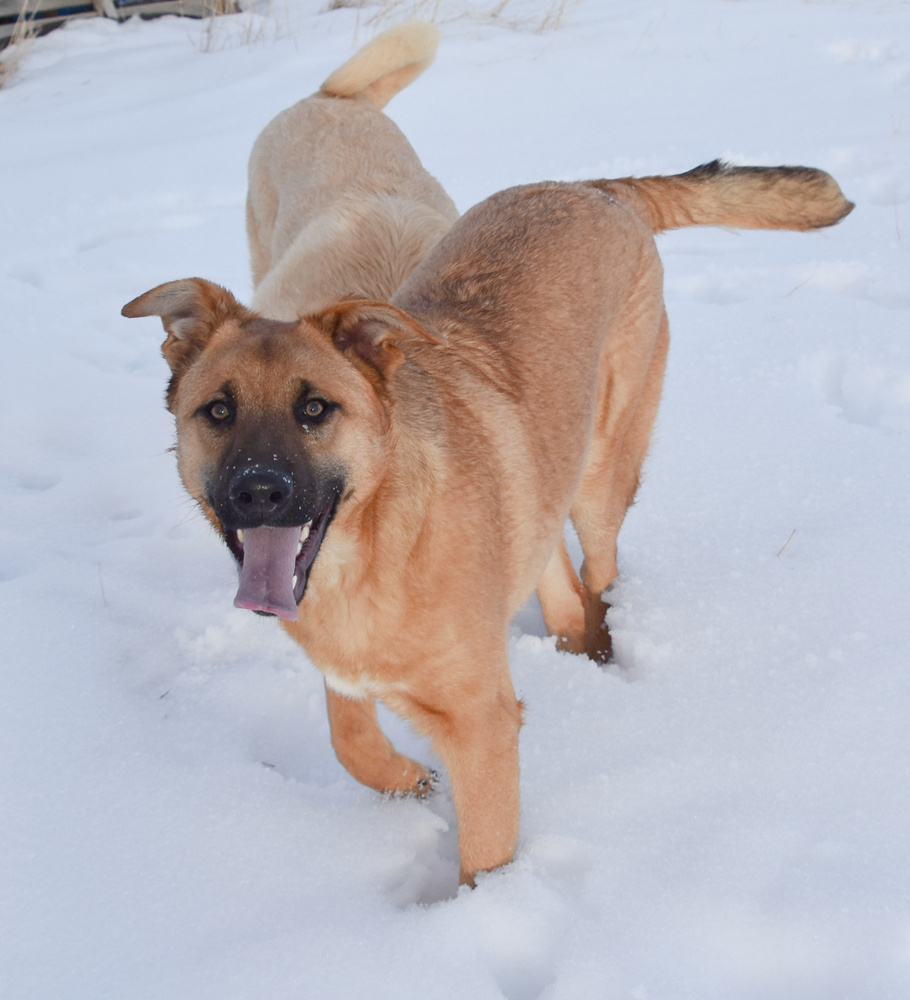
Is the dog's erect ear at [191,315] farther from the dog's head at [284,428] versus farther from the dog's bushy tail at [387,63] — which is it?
the dog's bushy tail at [387,63]

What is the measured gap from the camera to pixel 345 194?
4.18 m

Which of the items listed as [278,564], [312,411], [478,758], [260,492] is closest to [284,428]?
[312,411]

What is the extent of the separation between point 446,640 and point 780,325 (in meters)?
3.13

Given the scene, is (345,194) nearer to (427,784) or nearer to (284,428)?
(284,428)

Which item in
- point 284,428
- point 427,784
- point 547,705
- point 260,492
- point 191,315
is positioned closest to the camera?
point 260,492

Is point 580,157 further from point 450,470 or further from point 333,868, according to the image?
point 333,868

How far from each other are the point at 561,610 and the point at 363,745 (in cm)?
105

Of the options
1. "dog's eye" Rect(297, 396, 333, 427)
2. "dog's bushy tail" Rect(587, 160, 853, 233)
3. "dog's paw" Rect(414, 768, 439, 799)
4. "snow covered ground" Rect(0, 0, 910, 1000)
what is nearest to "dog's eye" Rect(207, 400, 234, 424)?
"dog's eye" Rect(297, 396, 333, 427)

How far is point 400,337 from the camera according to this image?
219 cm

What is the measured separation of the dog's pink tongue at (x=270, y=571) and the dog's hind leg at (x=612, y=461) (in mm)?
1543

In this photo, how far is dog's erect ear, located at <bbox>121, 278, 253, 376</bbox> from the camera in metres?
2.26

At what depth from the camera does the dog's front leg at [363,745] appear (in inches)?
104

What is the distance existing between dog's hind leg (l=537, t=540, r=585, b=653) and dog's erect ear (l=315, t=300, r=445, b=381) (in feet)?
4.58

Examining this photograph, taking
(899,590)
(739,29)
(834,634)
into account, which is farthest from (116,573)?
(739,29)
